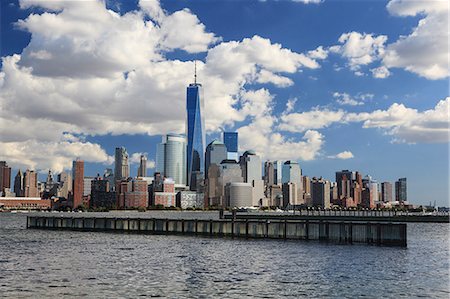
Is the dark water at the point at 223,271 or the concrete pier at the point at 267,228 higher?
the concrete pier at the point at 267,228

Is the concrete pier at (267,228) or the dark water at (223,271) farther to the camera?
the concrete pier at (267,228)

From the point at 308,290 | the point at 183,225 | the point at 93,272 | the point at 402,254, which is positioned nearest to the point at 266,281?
the point at 308,290

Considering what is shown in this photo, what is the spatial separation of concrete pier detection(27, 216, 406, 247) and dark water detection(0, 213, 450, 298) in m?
4.98

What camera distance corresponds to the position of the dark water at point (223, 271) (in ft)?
141

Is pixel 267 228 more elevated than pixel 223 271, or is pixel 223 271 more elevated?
pixel 267 228

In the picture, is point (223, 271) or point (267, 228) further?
point (267, 228)

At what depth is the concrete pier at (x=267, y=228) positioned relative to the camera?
8188cm

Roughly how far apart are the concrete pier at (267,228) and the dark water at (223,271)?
16.3 feet

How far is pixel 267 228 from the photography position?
9438 centimetres

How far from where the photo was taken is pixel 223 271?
54.2m

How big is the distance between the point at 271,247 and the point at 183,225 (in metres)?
32.2

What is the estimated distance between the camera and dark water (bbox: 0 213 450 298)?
43000 millimetres

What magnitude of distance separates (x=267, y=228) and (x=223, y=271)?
1611 inches

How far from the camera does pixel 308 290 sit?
43.8 m
